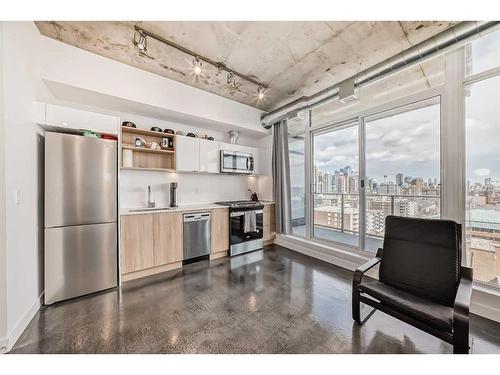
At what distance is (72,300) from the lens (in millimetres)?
2309

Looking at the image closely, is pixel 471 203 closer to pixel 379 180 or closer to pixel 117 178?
pixel 379 180

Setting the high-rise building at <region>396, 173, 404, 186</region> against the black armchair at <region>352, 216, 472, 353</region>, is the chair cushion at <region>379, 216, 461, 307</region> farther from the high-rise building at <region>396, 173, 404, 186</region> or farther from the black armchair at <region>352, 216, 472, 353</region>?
the high-rise building at <region>396, 173, 404, 186</region>

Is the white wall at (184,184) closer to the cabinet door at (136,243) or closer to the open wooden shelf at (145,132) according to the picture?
the open wooden shelf at (145,132)

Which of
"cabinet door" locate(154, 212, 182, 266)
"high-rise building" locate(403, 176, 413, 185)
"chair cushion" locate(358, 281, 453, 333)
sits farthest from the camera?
"cabinet door" locate(154, 212, 182, 266)

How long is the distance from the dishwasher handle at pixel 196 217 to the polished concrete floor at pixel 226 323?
A: 91 cm

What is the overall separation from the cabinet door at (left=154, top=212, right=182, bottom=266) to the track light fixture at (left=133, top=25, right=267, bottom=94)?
7.10 feet

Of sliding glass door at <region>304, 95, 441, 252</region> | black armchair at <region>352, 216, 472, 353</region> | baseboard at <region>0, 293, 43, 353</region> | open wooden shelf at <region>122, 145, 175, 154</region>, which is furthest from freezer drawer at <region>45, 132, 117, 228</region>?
sliding glass door at <region>304, 95, 441, 252</region>

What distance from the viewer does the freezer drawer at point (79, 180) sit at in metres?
2.20

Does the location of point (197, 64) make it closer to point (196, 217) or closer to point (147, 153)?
point (147, 153)

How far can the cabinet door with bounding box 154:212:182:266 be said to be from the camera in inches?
119

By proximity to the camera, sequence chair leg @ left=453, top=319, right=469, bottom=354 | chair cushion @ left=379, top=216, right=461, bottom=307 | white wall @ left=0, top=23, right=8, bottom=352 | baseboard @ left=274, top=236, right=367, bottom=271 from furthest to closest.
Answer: baseboard @ left=274, top=236, right=367, bottom=271, chair cushion @ left=379, top=216, right=461, bottom=307, white wall @ left=0, top=23, right=8, bottom=352, chair leg @ left=453, top=319, right=469, bottom=354

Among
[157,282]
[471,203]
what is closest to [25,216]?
[157,282]

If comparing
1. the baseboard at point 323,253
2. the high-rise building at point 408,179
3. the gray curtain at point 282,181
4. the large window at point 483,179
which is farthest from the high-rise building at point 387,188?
the gray curtain at point 282,181

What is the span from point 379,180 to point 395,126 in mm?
829
